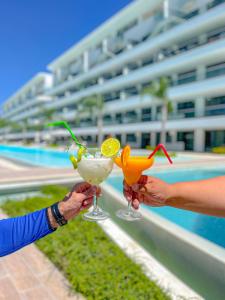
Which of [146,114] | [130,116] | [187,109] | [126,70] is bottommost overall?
[130,116]

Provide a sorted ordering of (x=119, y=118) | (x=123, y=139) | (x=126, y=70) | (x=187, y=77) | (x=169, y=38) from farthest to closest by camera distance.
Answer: (x=119, y=118)
(x=123, y=139)
(x=126, y=70)
(x=169, y=38)
(x=187, y=77)

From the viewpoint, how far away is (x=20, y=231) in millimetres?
1451

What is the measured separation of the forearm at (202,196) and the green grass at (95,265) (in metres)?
1.47

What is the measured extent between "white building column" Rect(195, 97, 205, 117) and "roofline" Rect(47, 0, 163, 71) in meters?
12.3

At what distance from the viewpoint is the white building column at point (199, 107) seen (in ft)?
84.2

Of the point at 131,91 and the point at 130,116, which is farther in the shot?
the point at 131,91

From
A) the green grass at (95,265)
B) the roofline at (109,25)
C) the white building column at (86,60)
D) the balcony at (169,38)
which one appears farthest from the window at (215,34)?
the green grass at (95,265)

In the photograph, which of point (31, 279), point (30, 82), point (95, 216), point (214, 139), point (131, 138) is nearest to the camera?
point (95, 216)

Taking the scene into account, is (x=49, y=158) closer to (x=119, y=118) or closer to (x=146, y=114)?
(x=146, y=114)

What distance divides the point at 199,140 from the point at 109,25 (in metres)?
21.6

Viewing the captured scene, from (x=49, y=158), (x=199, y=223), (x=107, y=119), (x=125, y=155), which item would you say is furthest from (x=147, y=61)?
(x=125, y=155)

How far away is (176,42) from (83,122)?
22.0 meters

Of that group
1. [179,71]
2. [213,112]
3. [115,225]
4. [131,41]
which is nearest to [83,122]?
[131,41]

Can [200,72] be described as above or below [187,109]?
above
